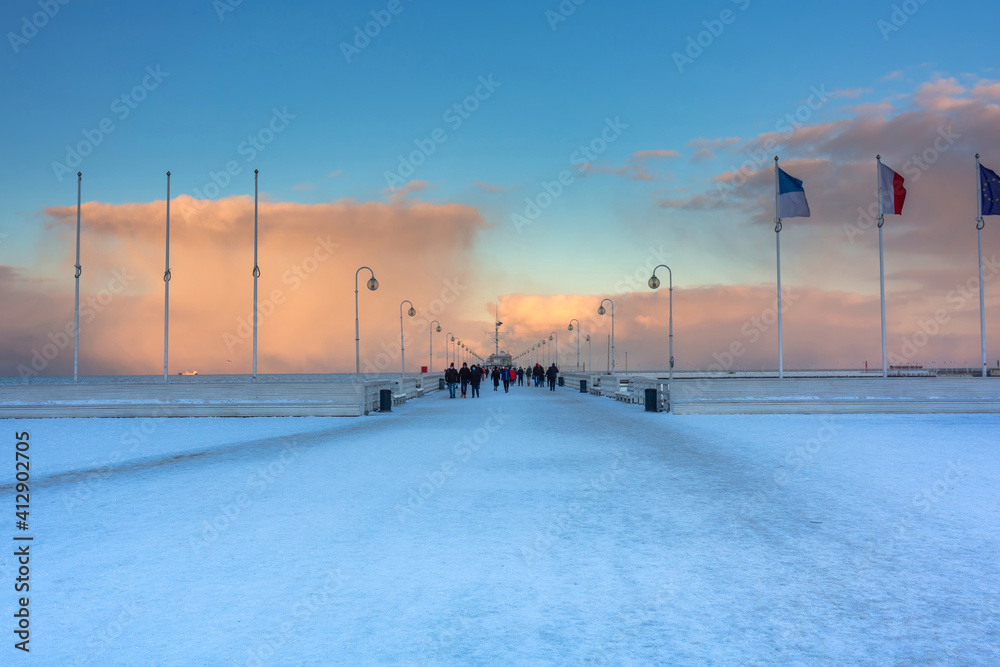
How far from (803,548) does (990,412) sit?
75.1 ft

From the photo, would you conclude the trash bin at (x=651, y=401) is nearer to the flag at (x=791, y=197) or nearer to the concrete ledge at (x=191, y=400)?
the flag at (x=791, y=197)

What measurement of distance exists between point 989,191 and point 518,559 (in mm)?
30252

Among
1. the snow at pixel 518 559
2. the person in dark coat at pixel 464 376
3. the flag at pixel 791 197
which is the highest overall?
the flag at pixel 791 197

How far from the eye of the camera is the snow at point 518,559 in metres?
4.64

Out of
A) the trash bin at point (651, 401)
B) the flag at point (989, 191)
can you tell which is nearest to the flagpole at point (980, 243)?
the flag at point (989, 191)

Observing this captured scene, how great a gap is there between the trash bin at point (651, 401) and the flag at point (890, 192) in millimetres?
11905

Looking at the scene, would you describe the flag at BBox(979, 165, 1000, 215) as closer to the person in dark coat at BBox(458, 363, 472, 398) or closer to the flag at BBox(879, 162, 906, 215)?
the flag at BBox(879, 162, 906, 215)

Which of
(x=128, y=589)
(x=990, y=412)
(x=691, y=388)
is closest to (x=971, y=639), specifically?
(x=128, y=589)

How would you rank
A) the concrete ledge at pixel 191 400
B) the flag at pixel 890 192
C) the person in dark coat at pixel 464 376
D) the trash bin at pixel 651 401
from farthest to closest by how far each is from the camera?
the person in dark coat at pixel 464 376 < the flag at pixel 890 192 < the trash bin at pixel 651 401 < the concrete ledge at pixel 191 400

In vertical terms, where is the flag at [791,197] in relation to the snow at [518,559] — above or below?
above

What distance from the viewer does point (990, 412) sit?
2489cm

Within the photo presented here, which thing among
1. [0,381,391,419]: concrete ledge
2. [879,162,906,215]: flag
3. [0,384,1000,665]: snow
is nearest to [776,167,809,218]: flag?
[879,162,906,215]: flag

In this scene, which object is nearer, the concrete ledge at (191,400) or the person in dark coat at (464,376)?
the concrete ledge at (191,400)

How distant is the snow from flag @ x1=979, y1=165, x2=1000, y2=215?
18736 mm
